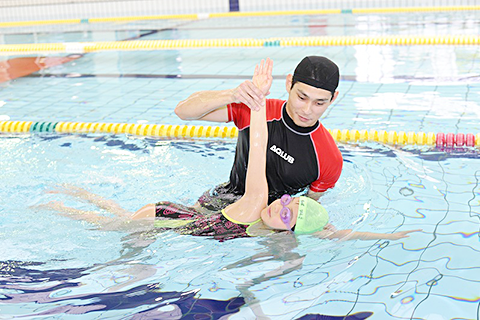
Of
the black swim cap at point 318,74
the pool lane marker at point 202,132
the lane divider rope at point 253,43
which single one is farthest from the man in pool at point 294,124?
the lane divider rope at point 253,43

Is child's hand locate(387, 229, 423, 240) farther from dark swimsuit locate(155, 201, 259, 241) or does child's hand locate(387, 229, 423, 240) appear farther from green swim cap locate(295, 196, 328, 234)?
dark swimsuit locate(155, 201, 259, 241)

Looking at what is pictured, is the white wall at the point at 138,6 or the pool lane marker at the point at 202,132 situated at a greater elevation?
the white wall at the point at 138,6

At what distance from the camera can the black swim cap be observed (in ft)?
9.07

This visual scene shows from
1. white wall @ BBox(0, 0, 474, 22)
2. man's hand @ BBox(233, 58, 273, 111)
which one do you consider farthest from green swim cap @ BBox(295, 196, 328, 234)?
white wall @ BBox(0, 0, 474, 22)

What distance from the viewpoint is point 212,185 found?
421 cm

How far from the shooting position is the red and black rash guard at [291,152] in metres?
3.04

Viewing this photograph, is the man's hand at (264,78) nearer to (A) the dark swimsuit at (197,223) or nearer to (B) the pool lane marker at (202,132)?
(A) the dark swimsuit at (197,223)

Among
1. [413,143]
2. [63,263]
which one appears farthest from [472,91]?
[63,263]

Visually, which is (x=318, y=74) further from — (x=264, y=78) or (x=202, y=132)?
(x=202, y=132)

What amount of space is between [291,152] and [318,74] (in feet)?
1.63

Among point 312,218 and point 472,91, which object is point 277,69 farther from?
point 312,218

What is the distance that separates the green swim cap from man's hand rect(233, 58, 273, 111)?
1.82 feet

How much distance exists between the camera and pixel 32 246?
329cm

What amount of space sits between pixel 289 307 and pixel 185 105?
1.20 meters
